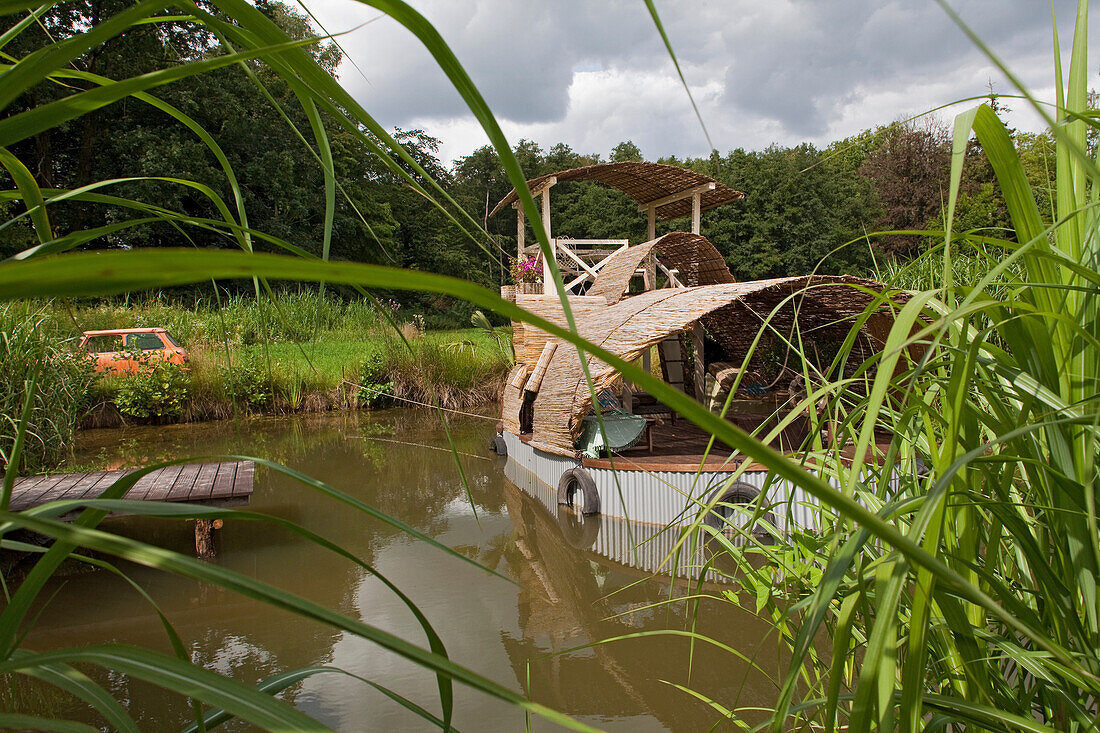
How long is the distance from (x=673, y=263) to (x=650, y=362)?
4.84ft

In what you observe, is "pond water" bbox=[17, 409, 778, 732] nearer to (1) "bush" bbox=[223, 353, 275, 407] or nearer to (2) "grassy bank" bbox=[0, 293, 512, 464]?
(2) "grassy bank" bbox=[0, 293, 512, 464]

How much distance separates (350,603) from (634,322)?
3.18 metres

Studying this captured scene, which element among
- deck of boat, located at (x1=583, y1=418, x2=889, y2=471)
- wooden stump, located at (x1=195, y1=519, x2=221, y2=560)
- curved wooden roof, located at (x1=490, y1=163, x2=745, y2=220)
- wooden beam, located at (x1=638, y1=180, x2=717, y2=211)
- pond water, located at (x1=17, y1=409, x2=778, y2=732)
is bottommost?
pond water, located at (x1=17, y1=409, x2=778, y2=732)

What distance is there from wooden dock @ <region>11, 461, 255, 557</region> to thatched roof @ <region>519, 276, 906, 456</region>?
269 cm

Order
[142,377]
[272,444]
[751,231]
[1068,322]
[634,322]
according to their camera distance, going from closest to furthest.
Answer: [1068,322], [634,322], [272,444], [142,377], [751,231]

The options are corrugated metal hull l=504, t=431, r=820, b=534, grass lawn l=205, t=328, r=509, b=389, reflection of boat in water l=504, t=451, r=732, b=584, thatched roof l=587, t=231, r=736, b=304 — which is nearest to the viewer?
reflection of boat in water l=504, t=451, r=732, b=584

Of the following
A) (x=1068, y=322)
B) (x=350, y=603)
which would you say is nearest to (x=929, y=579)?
(x=1068, y=322)

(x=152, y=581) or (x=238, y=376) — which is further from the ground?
(x=238, y=376)

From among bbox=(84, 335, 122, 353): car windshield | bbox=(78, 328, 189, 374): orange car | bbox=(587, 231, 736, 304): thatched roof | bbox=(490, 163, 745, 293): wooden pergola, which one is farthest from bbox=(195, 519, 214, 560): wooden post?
bbox=(84, 335, 122, 353): car windshield

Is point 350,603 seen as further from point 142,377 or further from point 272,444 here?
point 142,377

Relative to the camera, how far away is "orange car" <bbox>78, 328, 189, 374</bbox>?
10.9 meters

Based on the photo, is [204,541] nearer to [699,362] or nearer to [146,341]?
[699,362]

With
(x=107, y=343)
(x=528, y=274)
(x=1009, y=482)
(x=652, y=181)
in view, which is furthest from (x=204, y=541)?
(x=107, y=343)

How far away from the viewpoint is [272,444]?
9500 mm
